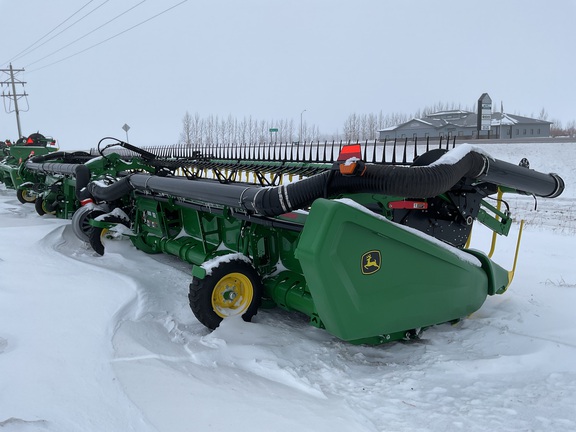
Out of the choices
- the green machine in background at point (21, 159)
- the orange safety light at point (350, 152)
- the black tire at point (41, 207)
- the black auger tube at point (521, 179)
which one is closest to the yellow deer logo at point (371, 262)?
the orange safety light at point (350, 152)

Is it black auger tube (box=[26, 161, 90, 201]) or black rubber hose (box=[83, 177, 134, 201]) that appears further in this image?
black auger tube (box=[26, 161, 90, 201])

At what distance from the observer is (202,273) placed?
4016 mm

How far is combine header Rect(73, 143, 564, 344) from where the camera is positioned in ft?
10.4

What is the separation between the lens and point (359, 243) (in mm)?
3221

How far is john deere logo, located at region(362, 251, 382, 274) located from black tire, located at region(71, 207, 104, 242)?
5.44 meters

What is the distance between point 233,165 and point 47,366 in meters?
4.94

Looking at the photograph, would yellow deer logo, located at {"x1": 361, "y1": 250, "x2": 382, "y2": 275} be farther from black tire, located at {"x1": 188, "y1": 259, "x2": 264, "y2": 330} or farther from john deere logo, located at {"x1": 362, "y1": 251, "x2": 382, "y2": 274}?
black tire, located at {"x1": 188, "y1": 259, "x2": 264, "y2": 330}

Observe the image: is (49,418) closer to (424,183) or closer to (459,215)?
(424,183)

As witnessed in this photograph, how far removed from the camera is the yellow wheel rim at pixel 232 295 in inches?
164

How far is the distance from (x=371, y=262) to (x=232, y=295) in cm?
154

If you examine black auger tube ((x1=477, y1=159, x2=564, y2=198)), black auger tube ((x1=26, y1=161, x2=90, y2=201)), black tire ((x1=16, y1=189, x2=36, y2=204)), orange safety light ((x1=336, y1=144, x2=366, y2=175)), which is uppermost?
orange safety light ((x1=336, y1=144, x2=366, y2=175))

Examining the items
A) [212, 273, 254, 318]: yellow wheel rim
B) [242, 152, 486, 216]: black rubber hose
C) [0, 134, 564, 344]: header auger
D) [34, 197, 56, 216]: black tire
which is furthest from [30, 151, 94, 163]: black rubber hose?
[242, 152, 486, 216]: black rubber hose

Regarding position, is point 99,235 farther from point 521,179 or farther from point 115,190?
point 521,179

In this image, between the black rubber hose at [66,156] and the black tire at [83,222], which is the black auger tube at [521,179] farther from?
the black rubber hose at [66,156]
